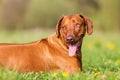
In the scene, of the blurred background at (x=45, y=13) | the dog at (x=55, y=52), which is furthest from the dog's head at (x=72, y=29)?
the blurred background at (x=45, y=13)

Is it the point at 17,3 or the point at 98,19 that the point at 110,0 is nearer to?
the point at 98,19

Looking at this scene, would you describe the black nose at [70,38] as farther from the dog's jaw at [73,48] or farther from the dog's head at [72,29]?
the dog's jaw at [73,48]

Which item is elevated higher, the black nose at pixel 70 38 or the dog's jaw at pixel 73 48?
the black nose at pixel 70 38

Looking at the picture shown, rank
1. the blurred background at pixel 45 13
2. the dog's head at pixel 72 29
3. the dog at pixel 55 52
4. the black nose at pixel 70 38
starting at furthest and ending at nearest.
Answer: the blurred background at pixel 45 13
the dog at pixel 55 52
the dog's head at pixel 72 29
the black nose at pixel 70 38

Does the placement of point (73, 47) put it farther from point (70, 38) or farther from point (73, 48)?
point (70, 38)

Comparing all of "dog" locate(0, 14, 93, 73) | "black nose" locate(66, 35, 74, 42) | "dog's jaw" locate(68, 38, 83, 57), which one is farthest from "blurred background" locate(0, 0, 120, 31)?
"black nose" locate(66, 35, 74, 42)

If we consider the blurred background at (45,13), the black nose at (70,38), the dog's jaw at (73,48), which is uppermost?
the black nose at (70,38)

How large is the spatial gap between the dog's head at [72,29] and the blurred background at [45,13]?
22.8m

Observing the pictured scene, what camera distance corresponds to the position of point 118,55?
46.3ft

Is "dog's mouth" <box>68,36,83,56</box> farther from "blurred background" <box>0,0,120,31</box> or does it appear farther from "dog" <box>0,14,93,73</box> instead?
"blurred background" <box>0,0,120,31</box>

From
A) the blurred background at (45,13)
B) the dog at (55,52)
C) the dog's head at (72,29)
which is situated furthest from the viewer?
the blurred background at (45,13)

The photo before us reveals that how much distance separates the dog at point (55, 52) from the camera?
372 inches

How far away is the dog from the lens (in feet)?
31.0

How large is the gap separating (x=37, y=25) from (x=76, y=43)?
80.6 feet
